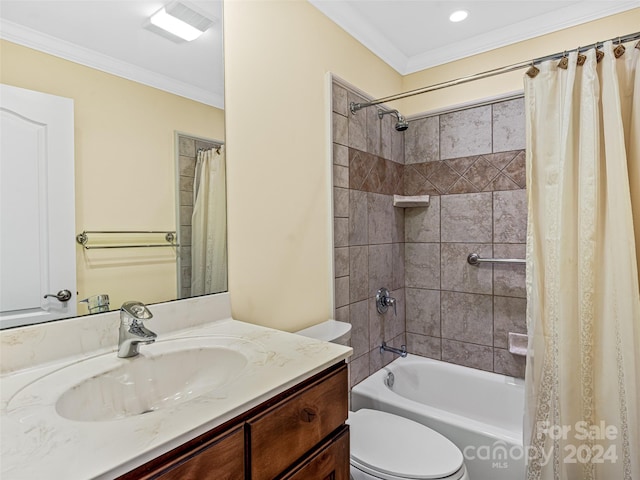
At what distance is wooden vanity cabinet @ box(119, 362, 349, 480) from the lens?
0.58 meters

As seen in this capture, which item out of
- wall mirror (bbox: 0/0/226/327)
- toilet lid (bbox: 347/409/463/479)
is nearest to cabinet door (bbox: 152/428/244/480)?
wall mirror (bbox: 0/0/226/327)

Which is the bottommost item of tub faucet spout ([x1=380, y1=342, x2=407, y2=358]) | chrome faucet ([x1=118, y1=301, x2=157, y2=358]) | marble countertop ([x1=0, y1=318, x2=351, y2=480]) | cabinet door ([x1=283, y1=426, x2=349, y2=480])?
tub faucet spout ([x1=380, y1=342, x2=407, y2=358])

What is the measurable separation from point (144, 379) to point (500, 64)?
101 inches

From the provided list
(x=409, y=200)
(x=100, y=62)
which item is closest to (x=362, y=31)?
(x=409, y=200)

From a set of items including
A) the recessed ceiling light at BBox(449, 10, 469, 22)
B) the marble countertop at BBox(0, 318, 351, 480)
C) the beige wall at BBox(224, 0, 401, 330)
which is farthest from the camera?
the recessed ceiling light at BBox(449, 10, 469, 22)

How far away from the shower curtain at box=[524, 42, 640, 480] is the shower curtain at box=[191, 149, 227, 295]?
51.3 inches

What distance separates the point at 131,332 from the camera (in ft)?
3.00

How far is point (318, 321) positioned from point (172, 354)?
87 cm

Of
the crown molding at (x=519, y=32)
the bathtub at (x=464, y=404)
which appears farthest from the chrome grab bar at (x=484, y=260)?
the crown molding at (x=519, y=32)

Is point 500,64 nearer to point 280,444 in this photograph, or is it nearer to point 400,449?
point 400,449

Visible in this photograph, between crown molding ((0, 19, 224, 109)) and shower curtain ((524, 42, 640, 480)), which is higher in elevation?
crown molding ((0, 19, 224, 109))

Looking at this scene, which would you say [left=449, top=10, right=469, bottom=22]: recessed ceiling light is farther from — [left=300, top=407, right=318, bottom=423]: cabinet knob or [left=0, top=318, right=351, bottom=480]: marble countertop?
[left=300, top=407, right=318, bottom=423]: cabinet knob

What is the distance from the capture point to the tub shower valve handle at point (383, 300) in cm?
219

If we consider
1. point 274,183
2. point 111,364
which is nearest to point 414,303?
point 274,183
